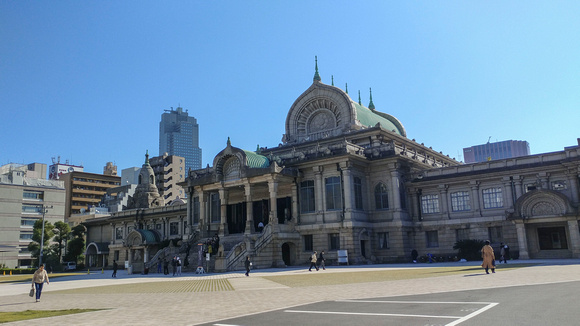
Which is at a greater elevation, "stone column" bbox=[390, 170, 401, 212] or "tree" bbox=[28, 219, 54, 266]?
"stone column" bbox=[390, 170, 401, 212]

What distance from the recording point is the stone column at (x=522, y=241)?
147ft

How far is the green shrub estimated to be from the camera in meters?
47.1

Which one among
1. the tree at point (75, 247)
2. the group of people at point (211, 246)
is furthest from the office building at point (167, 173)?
the group of people at point (211, 246)

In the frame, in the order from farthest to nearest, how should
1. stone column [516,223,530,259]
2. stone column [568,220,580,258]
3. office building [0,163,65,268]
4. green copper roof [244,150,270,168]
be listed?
office building [0,163,65,268], green copper roof [244,150,270,168], stone column [516,223,530,259], stone column [568,220,580,258]

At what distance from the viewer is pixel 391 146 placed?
53094 mm

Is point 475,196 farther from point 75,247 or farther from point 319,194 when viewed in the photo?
point 75,247

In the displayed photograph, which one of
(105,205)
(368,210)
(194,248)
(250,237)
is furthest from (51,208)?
(368,210)

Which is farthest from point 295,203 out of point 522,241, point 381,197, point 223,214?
point 522,241

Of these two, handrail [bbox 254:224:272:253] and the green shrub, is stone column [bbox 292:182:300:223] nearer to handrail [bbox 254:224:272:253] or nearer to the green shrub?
handrail [bbox 254:224:272:253]

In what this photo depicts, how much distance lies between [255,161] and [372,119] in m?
22.1

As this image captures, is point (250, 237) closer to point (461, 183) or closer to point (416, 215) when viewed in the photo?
point (416, 215)

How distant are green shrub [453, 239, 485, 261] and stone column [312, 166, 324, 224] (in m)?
14.3

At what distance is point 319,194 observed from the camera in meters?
52.5

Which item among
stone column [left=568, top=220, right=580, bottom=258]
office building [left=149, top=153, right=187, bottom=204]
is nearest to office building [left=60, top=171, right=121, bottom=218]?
office building [left=149, top=153, right=187, bottom=204]
